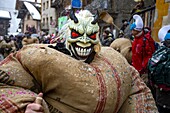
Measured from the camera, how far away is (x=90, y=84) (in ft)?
5.51

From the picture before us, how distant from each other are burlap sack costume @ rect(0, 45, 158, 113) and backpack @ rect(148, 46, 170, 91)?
4.77 feet

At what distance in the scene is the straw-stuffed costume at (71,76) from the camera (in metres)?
1.56

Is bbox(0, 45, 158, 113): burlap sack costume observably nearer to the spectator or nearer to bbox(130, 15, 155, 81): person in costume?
bbox(130, 15, 155, 81): person in costume

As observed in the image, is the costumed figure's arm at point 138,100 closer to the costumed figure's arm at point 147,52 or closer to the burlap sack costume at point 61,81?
the burlap sack costume at point 61,81

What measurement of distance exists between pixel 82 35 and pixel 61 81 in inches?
14.1

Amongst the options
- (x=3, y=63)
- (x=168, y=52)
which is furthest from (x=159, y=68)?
(x=3, y=63)

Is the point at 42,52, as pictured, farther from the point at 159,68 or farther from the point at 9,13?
the point at 9,13

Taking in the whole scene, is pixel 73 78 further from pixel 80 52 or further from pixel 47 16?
pixel 47 16

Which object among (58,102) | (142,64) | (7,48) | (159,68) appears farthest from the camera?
(7,48)

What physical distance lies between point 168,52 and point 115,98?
65.4 inches

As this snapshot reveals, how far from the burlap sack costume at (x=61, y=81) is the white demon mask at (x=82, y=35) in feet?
0.28

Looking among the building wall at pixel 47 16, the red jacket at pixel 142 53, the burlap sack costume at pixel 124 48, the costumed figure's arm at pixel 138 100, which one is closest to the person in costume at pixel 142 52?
the red jacket at pixel 142 53

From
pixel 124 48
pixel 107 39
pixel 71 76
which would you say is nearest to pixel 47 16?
pixel 107 39

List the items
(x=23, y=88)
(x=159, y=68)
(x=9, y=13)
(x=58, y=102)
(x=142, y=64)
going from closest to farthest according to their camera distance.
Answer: (x=23, y=88) → (x=58, y=102) → (x=159, y=68) → (x=142, y=64) → (x=9, y=13)
